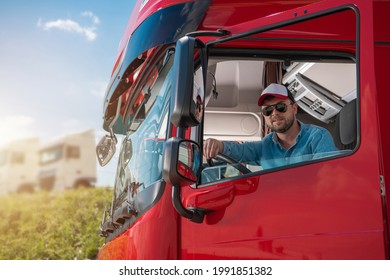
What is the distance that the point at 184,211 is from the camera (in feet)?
6.44

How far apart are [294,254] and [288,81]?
0.84m

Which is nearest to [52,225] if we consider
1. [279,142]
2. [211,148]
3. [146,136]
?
[146,136]

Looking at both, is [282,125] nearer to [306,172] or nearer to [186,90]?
[306,172]

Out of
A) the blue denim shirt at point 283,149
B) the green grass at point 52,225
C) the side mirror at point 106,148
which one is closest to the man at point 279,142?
the blue denim shirt at point 283,149

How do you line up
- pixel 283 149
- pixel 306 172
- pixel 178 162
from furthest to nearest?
pixel 283 149
pixel 306 172
pixel 178 162

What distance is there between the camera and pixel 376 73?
203 cm

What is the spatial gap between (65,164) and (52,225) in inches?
211

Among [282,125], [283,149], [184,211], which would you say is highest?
[282,125]

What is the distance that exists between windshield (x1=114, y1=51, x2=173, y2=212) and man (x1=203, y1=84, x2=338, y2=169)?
9.2 inches

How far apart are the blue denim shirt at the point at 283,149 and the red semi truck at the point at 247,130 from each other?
39 millimetres

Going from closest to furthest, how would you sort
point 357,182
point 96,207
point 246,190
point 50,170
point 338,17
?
point 357,182
point 246,190
point 338,17
point 96,207
point 50,170
